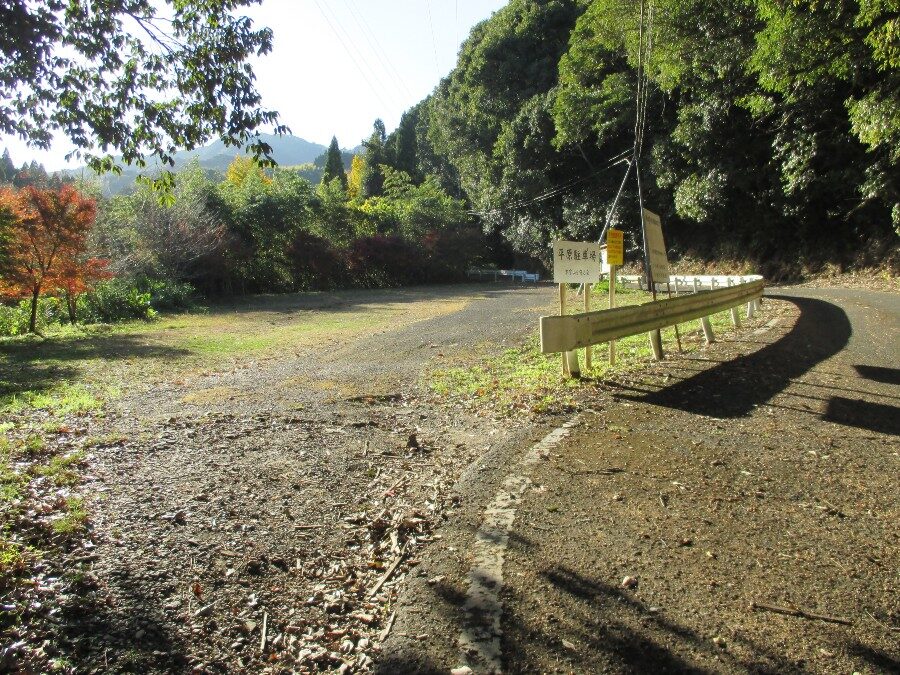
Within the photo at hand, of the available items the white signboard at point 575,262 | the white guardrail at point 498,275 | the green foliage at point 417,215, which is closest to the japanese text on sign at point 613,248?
the white signboard at point 575,262

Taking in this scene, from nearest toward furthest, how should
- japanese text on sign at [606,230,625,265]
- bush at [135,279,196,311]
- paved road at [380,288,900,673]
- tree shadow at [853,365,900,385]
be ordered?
paved road at [380,288,900,673], tree shadow at [853,365,900,385], japanese text on sign at [606,230,625,265], bush at [135,279,196,311]

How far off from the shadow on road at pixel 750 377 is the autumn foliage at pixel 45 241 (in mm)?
16833

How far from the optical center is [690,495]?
4027 mm

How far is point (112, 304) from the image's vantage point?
21.4m

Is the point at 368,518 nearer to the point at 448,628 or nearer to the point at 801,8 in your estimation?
the point at 448,628

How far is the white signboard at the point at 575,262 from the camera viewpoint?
7.58 meters

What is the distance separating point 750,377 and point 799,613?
5.21 metres

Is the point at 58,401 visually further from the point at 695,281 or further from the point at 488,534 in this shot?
the point at 695,281

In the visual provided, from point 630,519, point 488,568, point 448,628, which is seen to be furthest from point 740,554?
point 448,628

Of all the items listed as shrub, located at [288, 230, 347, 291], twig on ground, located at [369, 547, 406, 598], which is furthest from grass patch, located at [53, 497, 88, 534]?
shrub, located at [288, 230, 347, 291]

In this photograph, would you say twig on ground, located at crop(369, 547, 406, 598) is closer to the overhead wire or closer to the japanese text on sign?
the japanese text on sign

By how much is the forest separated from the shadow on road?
497cm

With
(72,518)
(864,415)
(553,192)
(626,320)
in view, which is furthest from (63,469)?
(553,192)

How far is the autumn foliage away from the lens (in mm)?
16484
